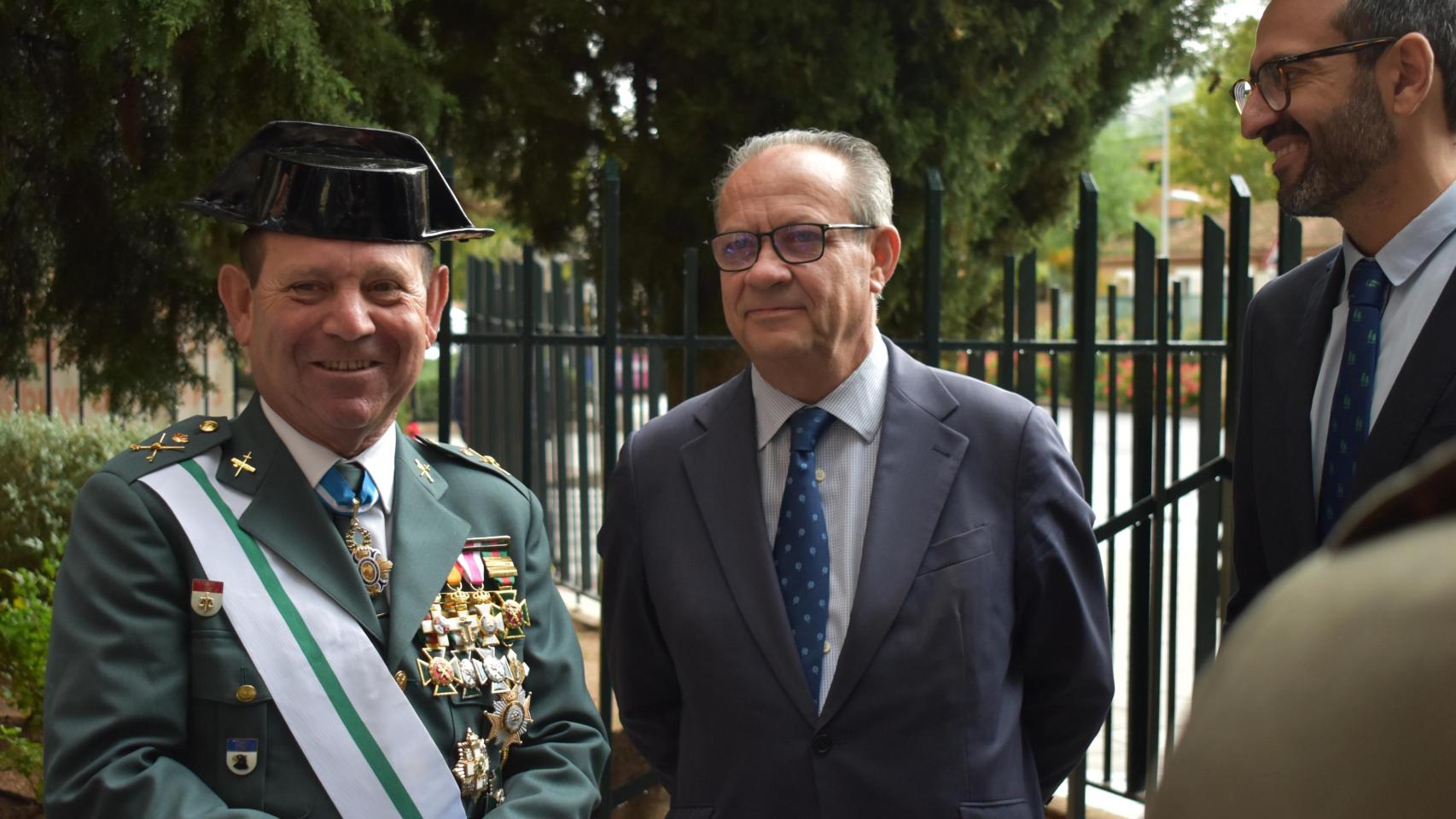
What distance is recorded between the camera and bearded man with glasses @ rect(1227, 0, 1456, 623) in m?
2.09

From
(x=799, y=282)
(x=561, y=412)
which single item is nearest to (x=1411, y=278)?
(x=799, y=282)

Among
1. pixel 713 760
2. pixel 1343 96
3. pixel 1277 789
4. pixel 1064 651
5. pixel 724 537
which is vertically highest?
pixel 1343 96

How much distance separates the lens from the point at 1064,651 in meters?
2.41

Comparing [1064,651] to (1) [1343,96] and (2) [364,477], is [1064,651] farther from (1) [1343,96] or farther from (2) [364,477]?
(2) [364,477]

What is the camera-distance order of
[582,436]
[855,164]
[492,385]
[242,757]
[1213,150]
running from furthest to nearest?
[1213,150]
[492,385]
[582,436]
[855,164]
[242,757]

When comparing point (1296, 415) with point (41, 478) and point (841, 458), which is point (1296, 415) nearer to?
point (841, 458)

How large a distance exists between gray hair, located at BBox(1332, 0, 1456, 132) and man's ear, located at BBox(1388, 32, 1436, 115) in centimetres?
2

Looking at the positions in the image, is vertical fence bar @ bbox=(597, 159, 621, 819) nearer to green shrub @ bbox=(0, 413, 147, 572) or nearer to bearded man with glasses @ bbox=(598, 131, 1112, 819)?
bearded man with glasses @ bbox=(598, 131, 1112, 819)

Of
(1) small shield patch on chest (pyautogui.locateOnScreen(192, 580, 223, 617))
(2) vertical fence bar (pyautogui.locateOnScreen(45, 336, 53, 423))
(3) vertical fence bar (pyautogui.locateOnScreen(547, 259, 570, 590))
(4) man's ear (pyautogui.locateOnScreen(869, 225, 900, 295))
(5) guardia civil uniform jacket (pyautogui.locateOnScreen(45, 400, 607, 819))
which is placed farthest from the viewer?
(3) vertical fence bar (pyautogui.locateOnScreen(547, 259, 570, 590))

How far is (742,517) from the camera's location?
2387mm

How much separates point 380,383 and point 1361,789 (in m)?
1.83

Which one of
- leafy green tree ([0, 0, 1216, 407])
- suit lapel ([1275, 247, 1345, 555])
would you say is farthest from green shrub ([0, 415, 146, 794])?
suit lapel ([1275, 247, 1345, 555])

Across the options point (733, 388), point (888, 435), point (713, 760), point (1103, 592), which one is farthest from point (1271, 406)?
point (713, 760)

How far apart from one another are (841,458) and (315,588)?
95cm
